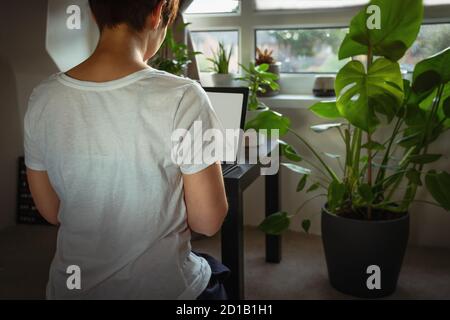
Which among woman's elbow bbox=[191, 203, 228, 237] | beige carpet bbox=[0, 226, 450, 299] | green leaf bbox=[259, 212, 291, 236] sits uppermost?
woman's elbow bbox=[191, 203, 228, 237]

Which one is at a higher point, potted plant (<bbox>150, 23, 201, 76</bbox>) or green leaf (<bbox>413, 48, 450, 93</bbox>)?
potted plant (<bbox>150, 23, 201, 76</bbox>)

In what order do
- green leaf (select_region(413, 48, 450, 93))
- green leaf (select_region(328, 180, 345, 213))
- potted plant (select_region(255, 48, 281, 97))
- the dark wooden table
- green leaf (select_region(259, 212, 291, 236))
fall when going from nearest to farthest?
the dark wooden table → green leaf (select_region(413, 48, 450, 93)) → green leaf (select_region(328, 180, 345, 213)) → green leaf (select_region(259, 212, 291, 236)) → potted plant (select_region(255, 48, 281, 97))

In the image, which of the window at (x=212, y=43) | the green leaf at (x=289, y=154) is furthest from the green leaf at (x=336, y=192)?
the window at (x=212, y=43)

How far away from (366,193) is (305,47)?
1.07 m

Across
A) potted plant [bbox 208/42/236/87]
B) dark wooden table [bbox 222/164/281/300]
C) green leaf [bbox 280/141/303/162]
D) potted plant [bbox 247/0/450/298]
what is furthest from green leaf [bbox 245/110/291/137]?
potted plant [bbox 208/42/236/87]

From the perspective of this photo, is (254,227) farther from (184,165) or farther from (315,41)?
(184,165)

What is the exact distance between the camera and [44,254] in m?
2.07

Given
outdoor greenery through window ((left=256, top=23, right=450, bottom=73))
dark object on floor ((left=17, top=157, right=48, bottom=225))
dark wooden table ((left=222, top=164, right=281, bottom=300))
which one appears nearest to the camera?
dark wooden table ((left=222, top=164, right=281, bottom=300))

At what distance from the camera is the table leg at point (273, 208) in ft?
7.68

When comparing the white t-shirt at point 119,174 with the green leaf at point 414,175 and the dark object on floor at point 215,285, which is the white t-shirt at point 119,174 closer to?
the dark object on floor at point 215,285

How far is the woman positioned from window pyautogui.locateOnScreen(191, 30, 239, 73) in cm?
185

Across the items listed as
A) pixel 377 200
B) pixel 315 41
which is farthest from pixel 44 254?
pixel 315 41

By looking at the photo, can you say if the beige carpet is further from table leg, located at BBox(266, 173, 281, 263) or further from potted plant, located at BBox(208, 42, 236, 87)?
potted plant, located at BBox(208, 42, 236, 87)

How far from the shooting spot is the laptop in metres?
1.76
